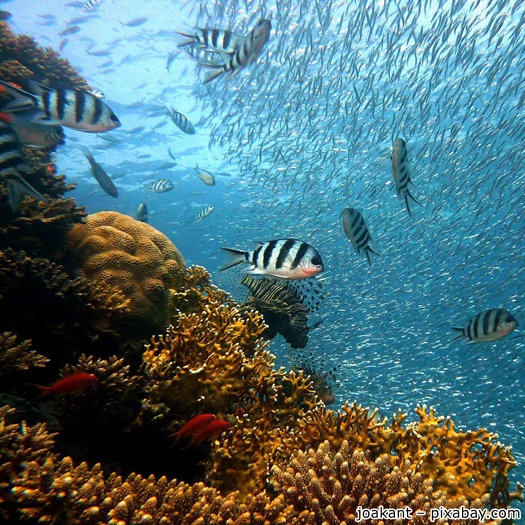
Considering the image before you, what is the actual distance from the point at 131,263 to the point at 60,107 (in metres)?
2.02

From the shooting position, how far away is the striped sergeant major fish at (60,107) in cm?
382

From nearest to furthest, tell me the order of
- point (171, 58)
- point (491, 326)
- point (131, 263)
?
1. point (131, 263)
2. point (491, 326)
3. point (171, 58)

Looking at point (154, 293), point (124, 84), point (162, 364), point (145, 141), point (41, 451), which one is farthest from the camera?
point (145, 141)

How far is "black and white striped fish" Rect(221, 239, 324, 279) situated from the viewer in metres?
2.94

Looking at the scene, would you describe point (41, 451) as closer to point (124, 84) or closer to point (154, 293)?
point (154, 293)

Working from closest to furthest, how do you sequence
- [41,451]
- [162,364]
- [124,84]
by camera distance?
[41,451]
[162,364]
[124,84]

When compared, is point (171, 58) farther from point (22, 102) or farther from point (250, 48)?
→ point (22, 102)

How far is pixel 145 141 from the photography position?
2917 cm

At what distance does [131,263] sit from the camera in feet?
15.5

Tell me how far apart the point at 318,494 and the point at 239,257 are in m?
1.93

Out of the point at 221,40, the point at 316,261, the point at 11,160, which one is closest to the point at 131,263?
the point at 11,160

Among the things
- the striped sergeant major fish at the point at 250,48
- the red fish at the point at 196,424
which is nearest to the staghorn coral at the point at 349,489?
the red fish at the point at 196,424

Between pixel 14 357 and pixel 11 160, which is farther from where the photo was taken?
pixel 11 160

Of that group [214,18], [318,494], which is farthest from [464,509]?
[214,18]
